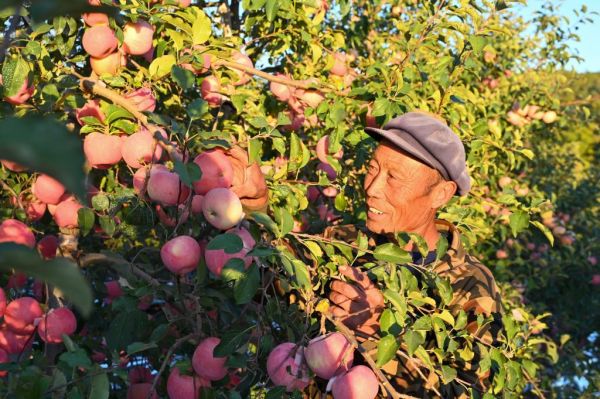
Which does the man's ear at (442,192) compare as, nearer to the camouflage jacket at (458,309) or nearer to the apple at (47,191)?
the camouflage jacket at (458,309)

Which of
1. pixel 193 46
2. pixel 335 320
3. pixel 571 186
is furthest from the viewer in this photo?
pixel 571 186

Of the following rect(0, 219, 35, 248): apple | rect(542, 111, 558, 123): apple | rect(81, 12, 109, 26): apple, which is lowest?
rect(542, 111, 558, 123): apple

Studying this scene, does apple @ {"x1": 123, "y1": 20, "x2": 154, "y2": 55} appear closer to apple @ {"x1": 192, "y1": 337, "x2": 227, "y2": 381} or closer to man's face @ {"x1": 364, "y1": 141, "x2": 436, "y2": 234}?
man's face @ {"x1": 364, "y1": 141, "x2": 436, "y2": 234}

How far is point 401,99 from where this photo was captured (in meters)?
2.19

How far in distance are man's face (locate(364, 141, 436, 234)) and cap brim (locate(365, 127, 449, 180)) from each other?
0.10ft

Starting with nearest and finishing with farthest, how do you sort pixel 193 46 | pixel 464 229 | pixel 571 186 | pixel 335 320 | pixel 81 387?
pixel 81 387 → pixel 335 320 → pixel 193 46 → pixel 464 229 → pixel 571 186

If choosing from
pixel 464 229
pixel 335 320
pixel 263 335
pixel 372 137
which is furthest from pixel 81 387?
pixel 464 229

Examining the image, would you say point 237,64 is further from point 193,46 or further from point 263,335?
point 263,335

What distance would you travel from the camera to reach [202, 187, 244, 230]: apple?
64.6 inches

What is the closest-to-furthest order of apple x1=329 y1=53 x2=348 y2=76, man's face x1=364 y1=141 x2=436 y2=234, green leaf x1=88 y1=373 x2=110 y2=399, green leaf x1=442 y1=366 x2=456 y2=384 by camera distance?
green leaf x1=88 y1=373 x2=110 y2=399 < green leaf x1=442 y1=366 x2=456 y2=384 < man's face x1=364 y1=141 x2=436 y2=234 < apple x1=329 y1=53 x2=348 y2=76

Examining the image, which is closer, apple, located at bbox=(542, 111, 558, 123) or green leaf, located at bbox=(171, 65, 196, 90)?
green leaf, located at bbox=(171, 65, 196, 90)

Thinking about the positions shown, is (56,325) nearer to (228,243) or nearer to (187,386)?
(187,386)

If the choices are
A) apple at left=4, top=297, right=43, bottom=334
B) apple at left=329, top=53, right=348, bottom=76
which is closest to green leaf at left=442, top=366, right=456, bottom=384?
apple at left=4, top=297, right=43, bottom=334

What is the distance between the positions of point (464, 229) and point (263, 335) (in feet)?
3.40
